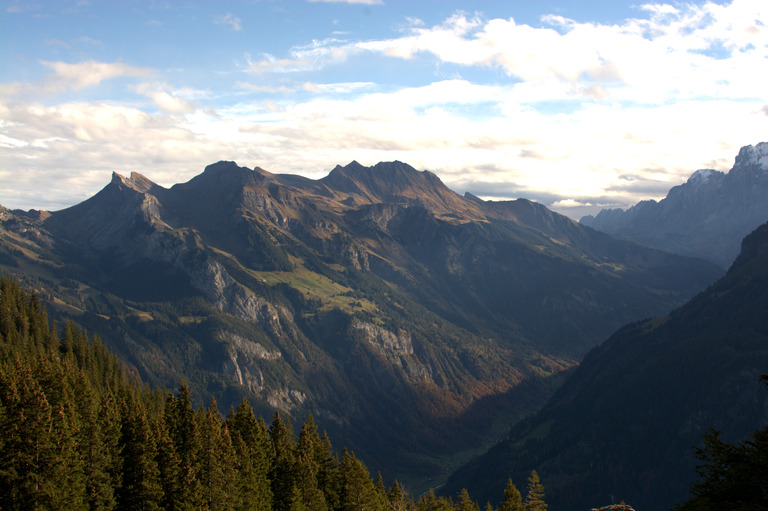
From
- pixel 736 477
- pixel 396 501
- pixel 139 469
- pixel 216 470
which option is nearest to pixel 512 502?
pixel 396 501

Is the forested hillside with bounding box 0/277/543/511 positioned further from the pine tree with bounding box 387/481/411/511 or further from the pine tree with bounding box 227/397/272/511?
the pine tree with bounding box 387/481/411/511

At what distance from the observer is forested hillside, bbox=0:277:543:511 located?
6081 cm

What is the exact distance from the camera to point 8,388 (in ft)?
210

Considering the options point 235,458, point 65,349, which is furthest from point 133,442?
point 65,349

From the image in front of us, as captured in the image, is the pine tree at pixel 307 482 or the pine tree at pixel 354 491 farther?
the pine tree at pixel 354 491

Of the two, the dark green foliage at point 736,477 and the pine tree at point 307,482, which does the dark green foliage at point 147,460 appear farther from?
the dark green foliage at point 736,477

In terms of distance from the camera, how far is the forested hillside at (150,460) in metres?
60.8

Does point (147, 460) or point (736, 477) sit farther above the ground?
point (736, 477)

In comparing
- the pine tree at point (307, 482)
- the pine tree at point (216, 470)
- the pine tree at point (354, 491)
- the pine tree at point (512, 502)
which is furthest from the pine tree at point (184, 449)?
the pine tree at point (512, 502)

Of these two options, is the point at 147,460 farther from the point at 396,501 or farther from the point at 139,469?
the point at 396,501

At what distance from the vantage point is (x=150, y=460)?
6875cm

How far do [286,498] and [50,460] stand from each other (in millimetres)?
34089

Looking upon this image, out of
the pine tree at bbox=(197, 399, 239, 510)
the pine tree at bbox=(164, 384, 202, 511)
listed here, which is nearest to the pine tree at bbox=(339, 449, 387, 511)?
the pine tree at bbox=(197, 399, 239, 510)

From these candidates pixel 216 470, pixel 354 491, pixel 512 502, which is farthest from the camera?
pixel 354 491
